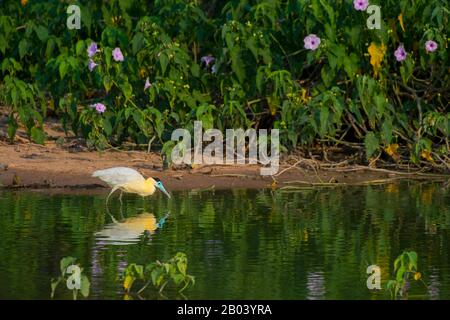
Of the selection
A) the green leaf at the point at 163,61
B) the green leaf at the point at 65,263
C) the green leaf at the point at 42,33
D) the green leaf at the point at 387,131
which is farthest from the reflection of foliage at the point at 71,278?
the green leaf at the point at 42,33

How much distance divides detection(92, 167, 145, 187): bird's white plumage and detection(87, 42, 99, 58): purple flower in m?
1.62

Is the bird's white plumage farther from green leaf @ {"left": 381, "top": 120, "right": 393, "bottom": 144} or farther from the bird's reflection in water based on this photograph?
green leaf @ {"left": 381, "top": 120, "right": 393, "bottom": 144}

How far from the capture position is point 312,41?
11891 millimetres

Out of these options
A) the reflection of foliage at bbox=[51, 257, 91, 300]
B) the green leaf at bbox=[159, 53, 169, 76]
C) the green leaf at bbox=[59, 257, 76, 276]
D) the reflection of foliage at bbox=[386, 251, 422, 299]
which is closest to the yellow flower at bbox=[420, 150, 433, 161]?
the green leaf at bbox=[159, 53, 169, 76]

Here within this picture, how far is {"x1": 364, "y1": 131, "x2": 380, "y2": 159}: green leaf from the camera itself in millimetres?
11875

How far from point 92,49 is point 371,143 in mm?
2445

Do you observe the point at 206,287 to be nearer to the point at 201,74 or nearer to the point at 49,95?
the point at 201,74

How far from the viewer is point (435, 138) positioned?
1277cm

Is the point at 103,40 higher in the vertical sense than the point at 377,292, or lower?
higher

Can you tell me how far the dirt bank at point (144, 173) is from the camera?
11.6 meters

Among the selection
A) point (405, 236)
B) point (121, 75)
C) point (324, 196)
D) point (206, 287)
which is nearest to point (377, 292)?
point (206, 287)

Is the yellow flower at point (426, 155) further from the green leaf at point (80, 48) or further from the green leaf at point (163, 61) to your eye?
the green leaf at point (80, 48)

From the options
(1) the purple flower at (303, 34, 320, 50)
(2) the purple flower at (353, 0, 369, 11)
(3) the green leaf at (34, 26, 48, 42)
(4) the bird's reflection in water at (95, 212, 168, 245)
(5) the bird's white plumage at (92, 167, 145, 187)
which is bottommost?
(4) the bird's reflection in water at (95, 212, 168, 245)

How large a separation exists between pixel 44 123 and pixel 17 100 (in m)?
1.25
